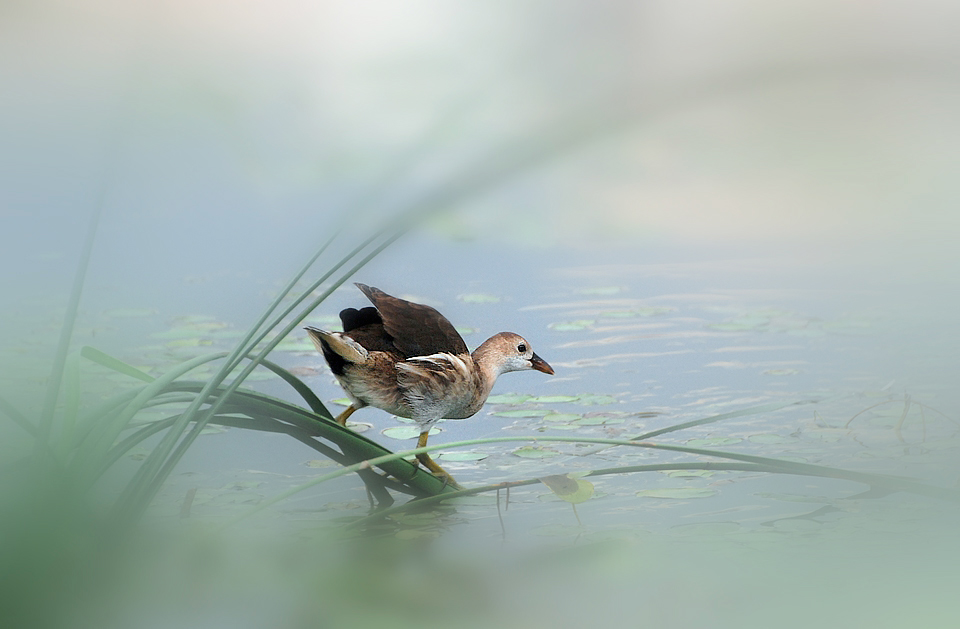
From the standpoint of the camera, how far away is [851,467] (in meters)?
1.65

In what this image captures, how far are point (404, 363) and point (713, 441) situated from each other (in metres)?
0.71

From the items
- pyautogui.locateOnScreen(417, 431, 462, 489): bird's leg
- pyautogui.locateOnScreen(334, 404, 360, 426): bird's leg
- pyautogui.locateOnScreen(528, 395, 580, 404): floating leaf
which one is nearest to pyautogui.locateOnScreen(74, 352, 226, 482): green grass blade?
pyautogui.locateOnScreen(334, 404, 360, 426): bird's leg

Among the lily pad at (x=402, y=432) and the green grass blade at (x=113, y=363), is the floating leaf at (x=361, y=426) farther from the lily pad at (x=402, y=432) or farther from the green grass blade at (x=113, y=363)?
the green grass blade at (x=113, y=363)

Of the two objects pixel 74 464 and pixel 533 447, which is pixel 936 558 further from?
pixel 74 464

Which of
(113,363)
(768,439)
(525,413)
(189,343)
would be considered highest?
(189,343)

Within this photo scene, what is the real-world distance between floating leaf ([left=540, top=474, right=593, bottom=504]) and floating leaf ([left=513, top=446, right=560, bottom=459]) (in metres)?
0.30

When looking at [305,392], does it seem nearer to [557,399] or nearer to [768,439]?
[557,399]

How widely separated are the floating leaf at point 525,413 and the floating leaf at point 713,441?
1.09ft

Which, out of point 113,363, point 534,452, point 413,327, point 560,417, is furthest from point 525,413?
point 113,363

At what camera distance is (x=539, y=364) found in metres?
1.67

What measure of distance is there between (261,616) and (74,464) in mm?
323

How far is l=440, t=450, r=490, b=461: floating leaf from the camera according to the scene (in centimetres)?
177

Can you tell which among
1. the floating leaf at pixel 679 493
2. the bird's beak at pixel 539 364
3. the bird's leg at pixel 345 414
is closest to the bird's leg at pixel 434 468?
the bird's leg at pixel 345 414

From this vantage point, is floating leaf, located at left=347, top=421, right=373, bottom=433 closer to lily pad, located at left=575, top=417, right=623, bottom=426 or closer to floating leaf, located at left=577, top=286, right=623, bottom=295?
lily pad, located at left=575, top=417, right=623, bottom=426
